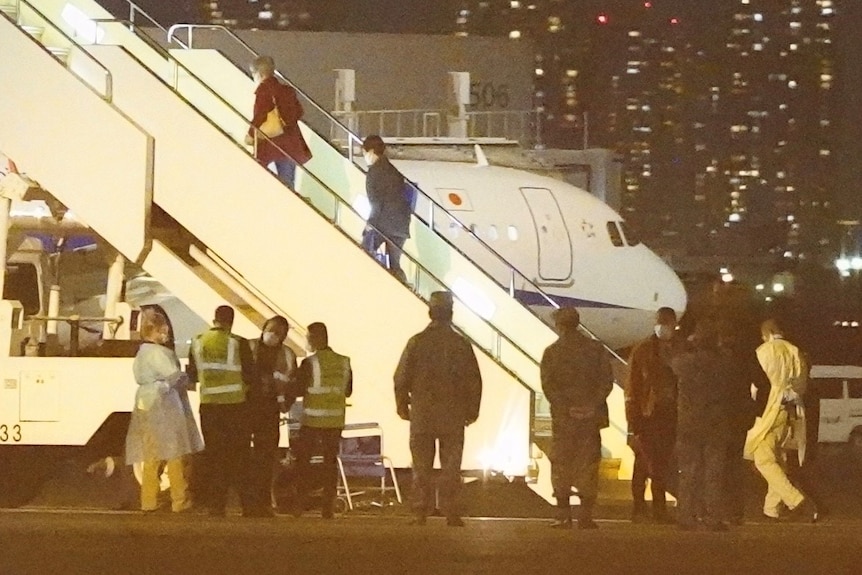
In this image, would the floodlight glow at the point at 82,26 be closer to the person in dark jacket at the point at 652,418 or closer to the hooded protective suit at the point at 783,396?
the person in dark jacket at the point at 652,418

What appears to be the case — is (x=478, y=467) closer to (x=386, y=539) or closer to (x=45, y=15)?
(x=386, y=539)

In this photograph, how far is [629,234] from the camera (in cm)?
2091

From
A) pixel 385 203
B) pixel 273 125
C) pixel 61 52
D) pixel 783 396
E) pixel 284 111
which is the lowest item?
pixel 783 396

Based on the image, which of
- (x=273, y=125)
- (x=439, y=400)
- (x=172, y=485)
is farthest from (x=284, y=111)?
(x=439, y=400)

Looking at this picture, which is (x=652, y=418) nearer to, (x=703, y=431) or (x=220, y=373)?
(x=703, y=431)

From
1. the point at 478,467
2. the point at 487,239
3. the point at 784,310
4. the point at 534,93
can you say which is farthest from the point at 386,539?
the point at 534,93

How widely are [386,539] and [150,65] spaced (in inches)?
226

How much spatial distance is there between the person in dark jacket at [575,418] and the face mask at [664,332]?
1.20m

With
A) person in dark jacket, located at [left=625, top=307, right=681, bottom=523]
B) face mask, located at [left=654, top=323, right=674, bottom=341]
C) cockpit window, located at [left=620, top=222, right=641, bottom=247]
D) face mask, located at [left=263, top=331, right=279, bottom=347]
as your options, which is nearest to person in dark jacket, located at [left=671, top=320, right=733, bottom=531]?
person in dark jacket, located at [left=625, top=307, right=681, bottom=523]

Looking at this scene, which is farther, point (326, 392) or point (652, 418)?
point (652, 418)

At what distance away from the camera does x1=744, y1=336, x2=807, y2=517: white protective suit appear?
1255cm

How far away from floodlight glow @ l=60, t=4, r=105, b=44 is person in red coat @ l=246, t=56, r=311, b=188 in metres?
1.72

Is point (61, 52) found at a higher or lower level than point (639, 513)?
higher

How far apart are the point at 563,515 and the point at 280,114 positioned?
4.15 metres
